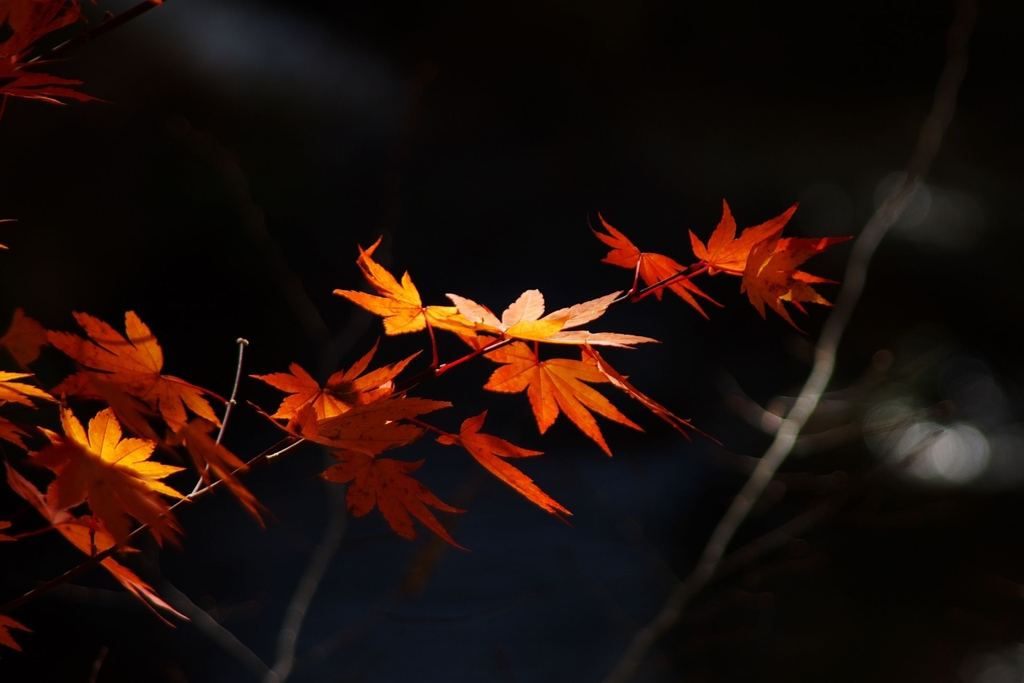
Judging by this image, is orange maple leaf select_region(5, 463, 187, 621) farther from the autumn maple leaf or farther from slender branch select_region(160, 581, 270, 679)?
slender branch select_region(160, 581, 270, 679)

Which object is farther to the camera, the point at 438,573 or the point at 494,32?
the point at 494,32

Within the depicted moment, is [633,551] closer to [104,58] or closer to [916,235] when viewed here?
[916,235]

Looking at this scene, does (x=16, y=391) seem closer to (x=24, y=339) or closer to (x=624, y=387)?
(x=24, y=339)

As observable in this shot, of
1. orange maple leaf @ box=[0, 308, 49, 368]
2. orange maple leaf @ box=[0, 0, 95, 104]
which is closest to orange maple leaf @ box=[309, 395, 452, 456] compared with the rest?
orange maple leaf @ box=[0, 308, 49, 368]

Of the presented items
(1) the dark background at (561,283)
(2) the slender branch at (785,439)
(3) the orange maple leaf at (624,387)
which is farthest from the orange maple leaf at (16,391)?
(1) the dark background at (561,283)

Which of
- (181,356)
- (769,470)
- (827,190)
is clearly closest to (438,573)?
(181,356)

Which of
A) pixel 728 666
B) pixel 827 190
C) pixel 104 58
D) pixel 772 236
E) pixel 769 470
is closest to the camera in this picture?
pixel 772 236

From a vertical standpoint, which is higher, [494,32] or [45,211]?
[494,32]
